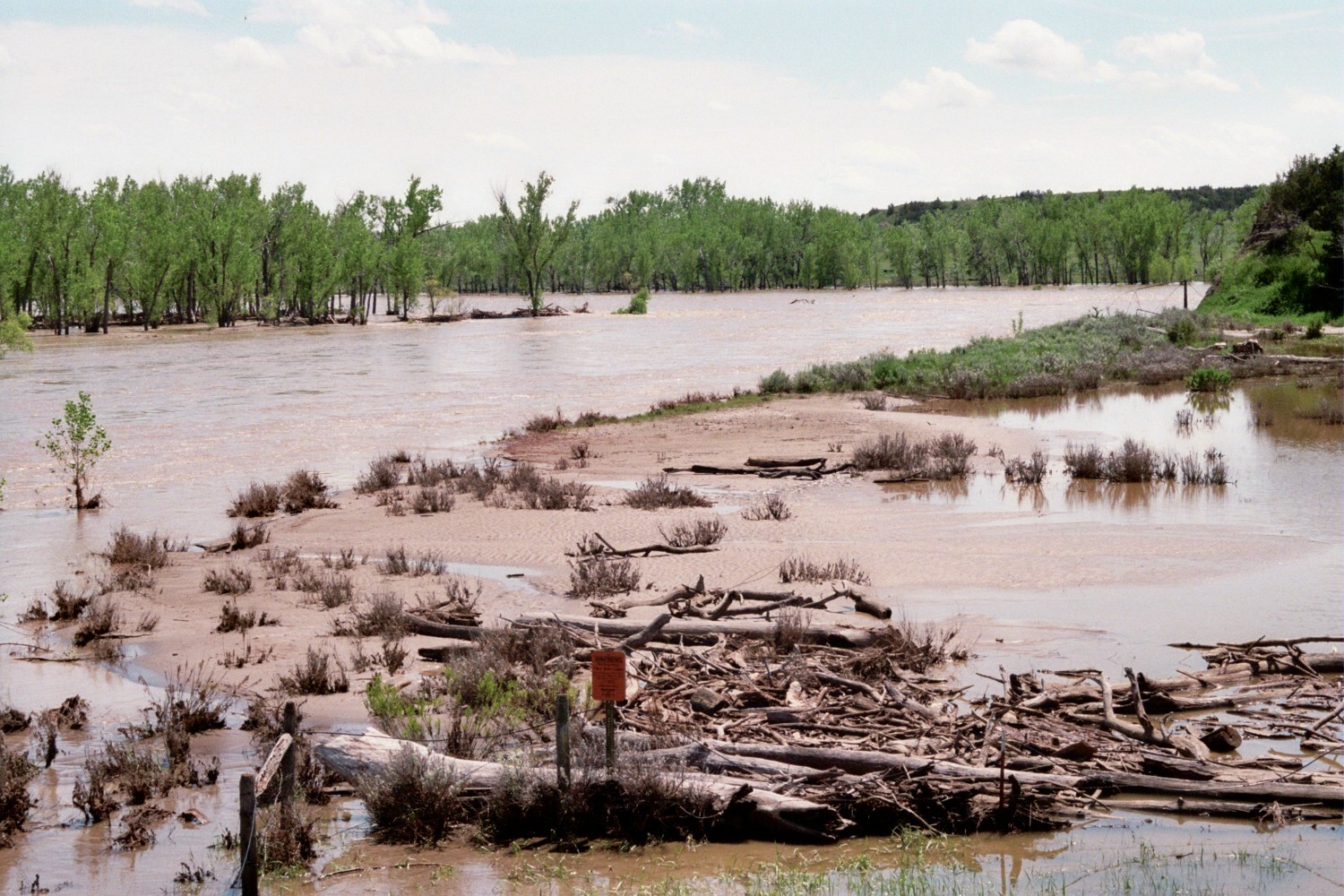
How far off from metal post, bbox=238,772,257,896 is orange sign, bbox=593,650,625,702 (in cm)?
198

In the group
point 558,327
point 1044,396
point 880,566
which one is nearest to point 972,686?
point 880,566

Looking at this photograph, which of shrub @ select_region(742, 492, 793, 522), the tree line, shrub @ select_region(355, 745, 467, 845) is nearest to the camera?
shrub @ select_region(355, 745, 467, 845)

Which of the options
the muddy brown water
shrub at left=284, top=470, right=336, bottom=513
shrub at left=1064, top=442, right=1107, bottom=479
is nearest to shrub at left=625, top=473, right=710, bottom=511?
the muddy brown water

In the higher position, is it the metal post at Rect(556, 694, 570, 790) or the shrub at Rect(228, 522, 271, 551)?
the metal post at Rect(556, 694, 570, 790)

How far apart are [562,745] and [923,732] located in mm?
2685

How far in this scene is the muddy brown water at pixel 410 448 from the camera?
7.27m

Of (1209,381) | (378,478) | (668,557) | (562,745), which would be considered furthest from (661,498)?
(1209,381)

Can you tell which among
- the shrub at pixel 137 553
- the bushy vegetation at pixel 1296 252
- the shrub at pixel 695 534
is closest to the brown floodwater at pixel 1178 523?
the shrub at pixel 695 534

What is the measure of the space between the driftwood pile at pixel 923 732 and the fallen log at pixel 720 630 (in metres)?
0.02

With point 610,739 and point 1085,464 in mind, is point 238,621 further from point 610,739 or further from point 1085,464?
point 1085,464

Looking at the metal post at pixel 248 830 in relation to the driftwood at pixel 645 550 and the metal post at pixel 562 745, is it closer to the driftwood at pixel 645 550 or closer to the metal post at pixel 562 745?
the metal post at pixel 562 745

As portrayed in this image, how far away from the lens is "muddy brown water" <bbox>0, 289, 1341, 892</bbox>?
727 centimetres

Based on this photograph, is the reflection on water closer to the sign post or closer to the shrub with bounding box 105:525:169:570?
the shrub with bounding box 105:525:169:570

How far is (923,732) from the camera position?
8.38 metres
